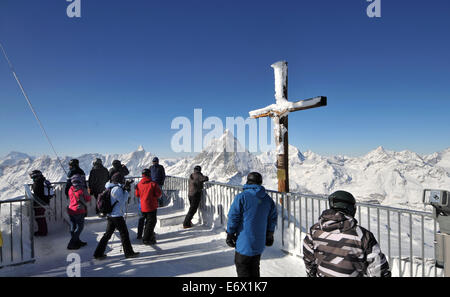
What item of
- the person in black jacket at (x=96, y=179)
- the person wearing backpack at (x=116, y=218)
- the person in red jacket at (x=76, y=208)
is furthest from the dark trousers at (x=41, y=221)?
the person wearing backpack at (x=116, y=218)

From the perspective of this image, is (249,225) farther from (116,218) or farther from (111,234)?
(111,234)

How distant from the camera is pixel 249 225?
2.96m

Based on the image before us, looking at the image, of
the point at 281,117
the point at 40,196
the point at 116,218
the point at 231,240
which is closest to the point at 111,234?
the point at 116,218

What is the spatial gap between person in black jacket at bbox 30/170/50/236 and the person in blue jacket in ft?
18.4

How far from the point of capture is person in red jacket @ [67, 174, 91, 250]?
5238 mm

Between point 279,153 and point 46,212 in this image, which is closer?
point 279,153

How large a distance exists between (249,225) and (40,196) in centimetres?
618

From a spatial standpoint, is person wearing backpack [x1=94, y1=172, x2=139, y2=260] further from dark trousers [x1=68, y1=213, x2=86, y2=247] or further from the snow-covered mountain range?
the snow-covered mountain range

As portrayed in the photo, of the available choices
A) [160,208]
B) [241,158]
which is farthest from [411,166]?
[160,208]

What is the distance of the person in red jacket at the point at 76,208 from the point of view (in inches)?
206
